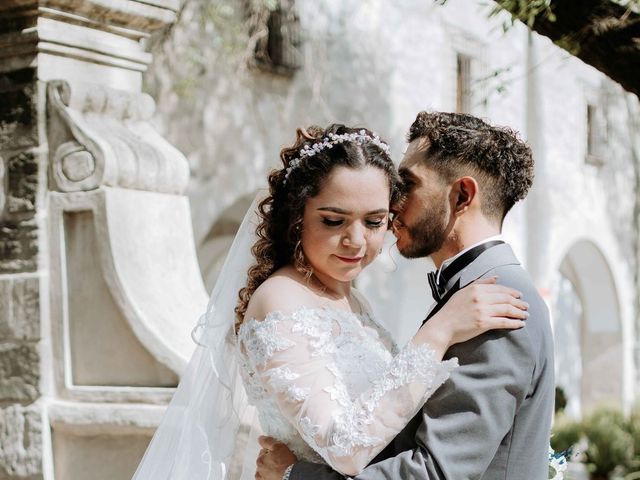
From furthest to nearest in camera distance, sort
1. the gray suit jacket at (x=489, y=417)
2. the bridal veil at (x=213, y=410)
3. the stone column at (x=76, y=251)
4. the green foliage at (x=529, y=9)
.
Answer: the stone column at (x=76, y=251) → the green foliage at (x=529, y=9) → the bridal veil at (x=213, y=410) → the gray suit jacket at (x=489, y=417)

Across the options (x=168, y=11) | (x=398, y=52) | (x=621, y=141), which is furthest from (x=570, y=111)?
(x=168, y=11)

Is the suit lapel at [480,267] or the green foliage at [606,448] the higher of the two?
the suit lapel at [480,267]

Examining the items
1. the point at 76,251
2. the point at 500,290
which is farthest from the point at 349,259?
the point at 76,251

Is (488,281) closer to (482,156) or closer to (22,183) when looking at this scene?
(482,156)

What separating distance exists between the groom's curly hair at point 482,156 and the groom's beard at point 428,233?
3.4 inches

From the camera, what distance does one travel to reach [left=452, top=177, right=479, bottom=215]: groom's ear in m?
2.42

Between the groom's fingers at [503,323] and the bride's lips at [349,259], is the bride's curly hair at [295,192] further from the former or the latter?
the groom's fingers at [503,323]

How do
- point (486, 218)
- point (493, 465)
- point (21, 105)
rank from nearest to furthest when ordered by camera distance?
point (493, 465)
point (486, 218)
point (21, 105)

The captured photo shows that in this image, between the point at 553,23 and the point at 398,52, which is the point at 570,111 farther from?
the point at 553,23

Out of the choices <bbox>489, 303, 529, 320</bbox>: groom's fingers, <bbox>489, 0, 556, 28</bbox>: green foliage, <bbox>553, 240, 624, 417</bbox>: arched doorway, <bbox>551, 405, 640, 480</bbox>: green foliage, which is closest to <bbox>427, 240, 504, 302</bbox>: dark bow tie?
<bbox>489, 303, 529, 320</bbox>: groom's fingers

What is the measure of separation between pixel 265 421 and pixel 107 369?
116 centimetres

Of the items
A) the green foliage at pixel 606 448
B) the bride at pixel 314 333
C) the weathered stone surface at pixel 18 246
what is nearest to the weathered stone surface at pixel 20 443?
the weathered stone surface at pixel 18 246

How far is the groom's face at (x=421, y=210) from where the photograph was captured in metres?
2.46

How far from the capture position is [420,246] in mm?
2502
